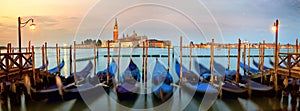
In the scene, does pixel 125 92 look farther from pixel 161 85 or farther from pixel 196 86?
pixel 196 86

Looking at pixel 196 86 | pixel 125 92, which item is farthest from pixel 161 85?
pixel 196 86

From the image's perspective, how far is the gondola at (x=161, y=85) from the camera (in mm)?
5723

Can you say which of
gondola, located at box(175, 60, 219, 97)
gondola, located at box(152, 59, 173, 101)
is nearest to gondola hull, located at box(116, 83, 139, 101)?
gondola, located at box(152, 59, 173, 101)

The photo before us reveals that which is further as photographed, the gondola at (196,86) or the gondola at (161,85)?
the gondola at (196,86)

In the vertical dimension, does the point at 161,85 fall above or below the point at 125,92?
above

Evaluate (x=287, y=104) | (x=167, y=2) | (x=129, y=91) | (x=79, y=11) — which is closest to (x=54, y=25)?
(x=79, y=11)

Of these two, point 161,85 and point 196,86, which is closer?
point 161,85

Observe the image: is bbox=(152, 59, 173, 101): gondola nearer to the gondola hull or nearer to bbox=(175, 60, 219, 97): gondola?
the gondola hull

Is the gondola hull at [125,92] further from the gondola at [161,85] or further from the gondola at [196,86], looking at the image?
the gondola at [196,86]

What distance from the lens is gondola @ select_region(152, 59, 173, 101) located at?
225 inches

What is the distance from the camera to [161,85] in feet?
19.5

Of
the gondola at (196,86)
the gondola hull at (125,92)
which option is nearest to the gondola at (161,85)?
the gondola hull at (125,92)

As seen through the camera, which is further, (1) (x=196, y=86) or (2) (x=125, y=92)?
(1) (x=196, y=86)

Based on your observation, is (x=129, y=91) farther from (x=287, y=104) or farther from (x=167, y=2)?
(x=287, y=104)
